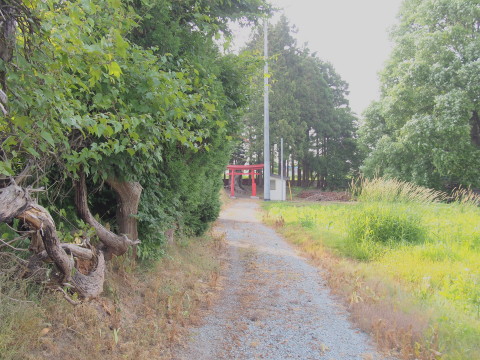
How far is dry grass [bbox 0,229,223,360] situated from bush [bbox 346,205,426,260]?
12.2 feet

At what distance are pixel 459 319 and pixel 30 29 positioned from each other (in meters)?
5.01

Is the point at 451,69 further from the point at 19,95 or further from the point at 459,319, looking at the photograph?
the point at 19,95

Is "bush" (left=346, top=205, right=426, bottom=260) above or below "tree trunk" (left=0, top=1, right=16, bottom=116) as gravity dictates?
below

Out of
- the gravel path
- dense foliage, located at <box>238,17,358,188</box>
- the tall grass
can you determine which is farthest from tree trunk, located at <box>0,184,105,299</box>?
dense foliage, located at <box>238,17,358,188</box>

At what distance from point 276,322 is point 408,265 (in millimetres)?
3151

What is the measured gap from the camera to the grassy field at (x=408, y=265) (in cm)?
374

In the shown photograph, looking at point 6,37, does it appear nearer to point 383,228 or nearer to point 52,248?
point 52,248

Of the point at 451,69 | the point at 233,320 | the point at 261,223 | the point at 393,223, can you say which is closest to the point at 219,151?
the point at 233,320

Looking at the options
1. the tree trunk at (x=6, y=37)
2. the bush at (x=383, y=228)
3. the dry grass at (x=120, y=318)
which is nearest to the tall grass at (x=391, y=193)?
the bush at (x=383, y=228)

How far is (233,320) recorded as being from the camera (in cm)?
446

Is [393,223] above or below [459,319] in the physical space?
above

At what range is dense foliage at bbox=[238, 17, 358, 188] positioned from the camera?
36375 mm

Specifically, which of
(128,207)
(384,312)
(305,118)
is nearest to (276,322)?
(384,312)

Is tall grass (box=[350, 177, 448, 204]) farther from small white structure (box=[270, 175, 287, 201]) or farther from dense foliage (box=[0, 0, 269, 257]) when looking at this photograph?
small white structure (box=[270, 175, 287, 201])
